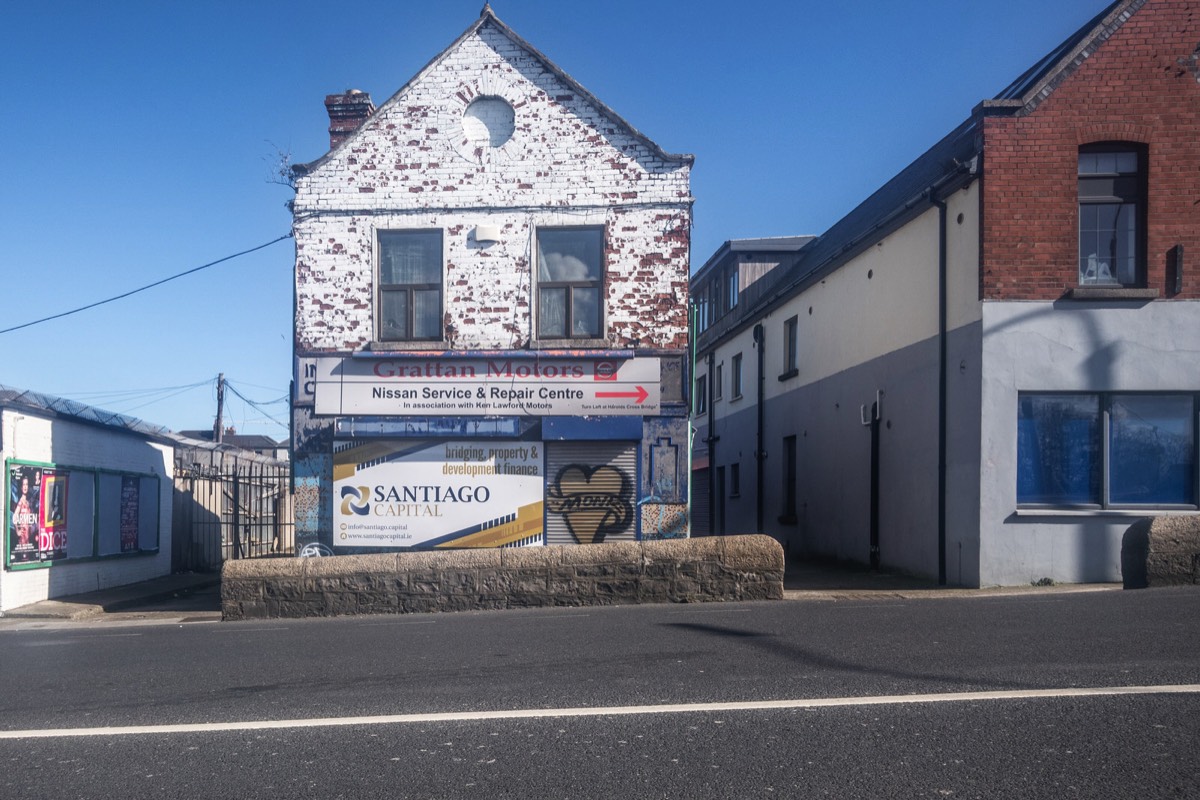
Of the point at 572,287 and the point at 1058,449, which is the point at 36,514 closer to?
the point at 572,287

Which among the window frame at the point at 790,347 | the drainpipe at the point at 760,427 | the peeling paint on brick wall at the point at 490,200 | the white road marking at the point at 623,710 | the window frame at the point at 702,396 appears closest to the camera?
the white road marking at the point at 623,710

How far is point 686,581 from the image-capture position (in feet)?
39.6

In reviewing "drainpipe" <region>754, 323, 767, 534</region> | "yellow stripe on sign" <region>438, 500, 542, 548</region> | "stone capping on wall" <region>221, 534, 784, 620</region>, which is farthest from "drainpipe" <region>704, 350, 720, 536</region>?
"stone capping on wall" <region>221, 534, 784, 620</region>

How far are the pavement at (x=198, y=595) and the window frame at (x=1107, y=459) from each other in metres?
1.08

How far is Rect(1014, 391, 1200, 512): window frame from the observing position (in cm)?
1403

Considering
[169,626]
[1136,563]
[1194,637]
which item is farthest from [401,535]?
[1194,637]

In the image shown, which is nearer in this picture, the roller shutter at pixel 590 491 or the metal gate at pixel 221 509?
the roller shutter at pixel 590 491

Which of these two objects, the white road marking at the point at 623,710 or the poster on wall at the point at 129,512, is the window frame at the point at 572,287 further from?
the white road marking at the point at 623,710

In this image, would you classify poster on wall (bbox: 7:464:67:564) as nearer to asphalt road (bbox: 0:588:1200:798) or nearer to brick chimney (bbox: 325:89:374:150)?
asphalt road (bbox: 0:588:1200:798)

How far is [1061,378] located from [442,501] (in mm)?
8708

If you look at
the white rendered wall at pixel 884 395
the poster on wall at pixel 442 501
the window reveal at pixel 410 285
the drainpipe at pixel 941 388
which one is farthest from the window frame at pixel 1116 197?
the window reveal at pixel 410 285

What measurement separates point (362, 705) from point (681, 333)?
9.92 m

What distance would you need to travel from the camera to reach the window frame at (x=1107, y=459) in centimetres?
1403

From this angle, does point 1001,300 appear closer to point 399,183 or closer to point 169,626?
point 399,183
